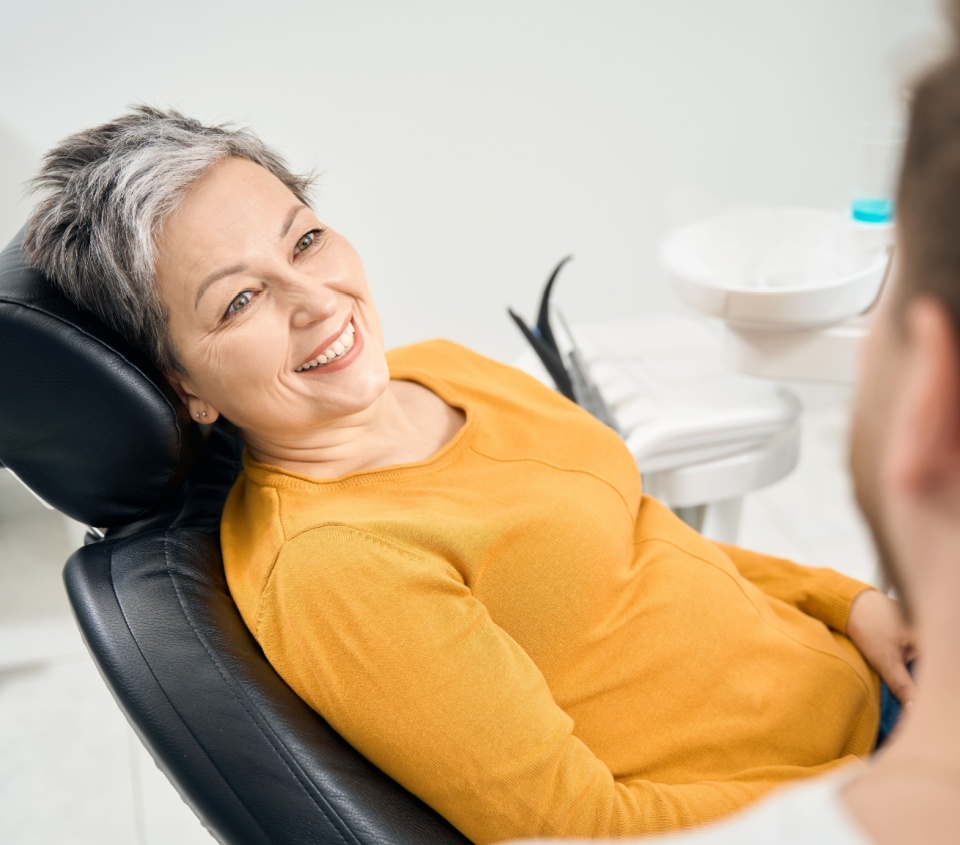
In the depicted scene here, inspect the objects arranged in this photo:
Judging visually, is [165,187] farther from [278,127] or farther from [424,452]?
[278,127]

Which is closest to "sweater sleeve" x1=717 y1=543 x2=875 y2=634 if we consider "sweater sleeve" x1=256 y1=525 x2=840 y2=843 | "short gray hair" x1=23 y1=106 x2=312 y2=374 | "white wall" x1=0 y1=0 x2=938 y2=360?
"sweater sleeve" x1=256 y1=525 x2=840 y2=843

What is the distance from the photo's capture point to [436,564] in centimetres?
95

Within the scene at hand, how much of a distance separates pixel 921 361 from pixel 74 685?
2167 mm

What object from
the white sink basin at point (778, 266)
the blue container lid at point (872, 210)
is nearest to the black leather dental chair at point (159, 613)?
the white sink basin at point (778, 266)

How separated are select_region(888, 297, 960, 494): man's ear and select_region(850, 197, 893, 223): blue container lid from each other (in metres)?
1.40

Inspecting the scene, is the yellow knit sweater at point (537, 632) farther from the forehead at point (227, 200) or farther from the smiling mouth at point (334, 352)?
the forehead at point (227, 200)

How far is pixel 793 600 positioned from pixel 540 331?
68 cm

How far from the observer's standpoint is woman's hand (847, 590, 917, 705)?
1182 millimetres

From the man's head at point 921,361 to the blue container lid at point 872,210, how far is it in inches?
53.5

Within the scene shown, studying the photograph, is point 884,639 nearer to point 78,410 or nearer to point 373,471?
point 373,471

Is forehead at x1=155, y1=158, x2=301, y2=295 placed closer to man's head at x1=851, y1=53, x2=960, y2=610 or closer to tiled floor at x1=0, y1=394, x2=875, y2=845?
man's head at x1=851, y1=53, x2=960, y2=610

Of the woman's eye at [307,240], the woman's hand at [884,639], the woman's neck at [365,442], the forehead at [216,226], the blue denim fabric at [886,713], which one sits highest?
the forehead at [216,226]

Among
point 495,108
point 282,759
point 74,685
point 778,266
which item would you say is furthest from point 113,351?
point 495,108

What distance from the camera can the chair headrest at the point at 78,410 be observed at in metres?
0.91
